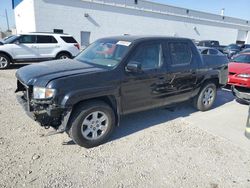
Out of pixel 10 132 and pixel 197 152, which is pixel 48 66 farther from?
pixel 197 152

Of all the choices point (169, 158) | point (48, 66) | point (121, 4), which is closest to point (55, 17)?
point (121, 4)

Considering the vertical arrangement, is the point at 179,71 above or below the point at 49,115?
above

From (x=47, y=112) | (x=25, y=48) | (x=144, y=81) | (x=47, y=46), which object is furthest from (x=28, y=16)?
(x=47, y=112)

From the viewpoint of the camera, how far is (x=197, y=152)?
382 centimetres

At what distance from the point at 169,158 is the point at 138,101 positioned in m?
1.19

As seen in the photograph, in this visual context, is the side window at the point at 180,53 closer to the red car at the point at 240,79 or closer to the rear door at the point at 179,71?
the rear door at the point at 179,71

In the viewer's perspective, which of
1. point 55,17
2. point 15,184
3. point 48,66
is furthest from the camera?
point 55,17

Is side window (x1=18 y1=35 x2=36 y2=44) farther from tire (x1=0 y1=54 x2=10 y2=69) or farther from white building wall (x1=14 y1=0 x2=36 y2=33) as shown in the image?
white building wall (x1=14 y1=0 x2=36 y2=33)

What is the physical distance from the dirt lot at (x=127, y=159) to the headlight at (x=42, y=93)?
3.14 feet

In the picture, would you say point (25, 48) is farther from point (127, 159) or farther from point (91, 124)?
point (127, 159)

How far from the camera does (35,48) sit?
37.6 ft

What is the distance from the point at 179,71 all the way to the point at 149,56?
2.79 feet

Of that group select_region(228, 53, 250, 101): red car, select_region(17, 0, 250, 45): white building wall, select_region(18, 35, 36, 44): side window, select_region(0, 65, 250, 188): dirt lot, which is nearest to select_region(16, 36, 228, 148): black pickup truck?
select_region(0, 65, 250, 188): dirt lot

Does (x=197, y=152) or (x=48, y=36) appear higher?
(x=48, y=36)
